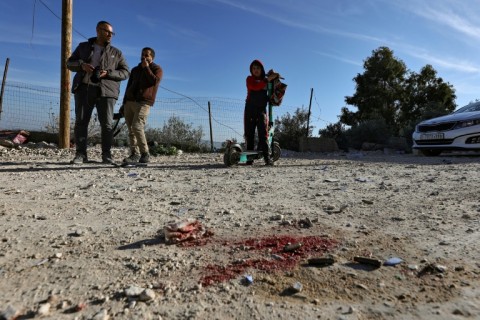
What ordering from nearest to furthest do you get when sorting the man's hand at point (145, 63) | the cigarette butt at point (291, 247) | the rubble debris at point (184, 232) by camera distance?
the cigarette butt at point (291, 247) < the rubble debris at point (184, 232) < the man's hand at point (145, 63)

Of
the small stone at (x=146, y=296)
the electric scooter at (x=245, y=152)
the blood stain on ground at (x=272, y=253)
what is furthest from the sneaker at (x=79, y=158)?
the small stone at (x=146, y=296)

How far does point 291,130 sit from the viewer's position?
1338cm

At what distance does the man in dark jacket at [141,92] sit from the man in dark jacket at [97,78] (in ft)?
0.65

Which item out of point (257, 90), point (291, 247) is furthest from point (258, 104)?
point (291, 247)

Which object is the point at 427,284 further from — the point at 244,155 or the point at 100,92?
the point at 100,92

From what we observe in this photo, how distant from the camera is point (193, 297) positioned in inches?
66.1

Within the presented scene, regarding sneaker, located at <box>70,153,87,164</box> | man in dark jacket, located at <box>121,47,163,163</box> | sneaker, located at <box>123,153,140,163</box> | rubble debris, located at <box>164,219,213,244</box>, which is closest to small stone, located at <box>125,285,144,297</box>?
rubble debris, located at <box>164,219,213,244</box>

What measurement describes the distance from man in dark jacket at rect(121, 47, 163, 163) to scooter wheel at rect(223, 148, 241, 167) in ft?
4.12

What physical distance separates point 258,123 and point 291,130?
7.30 m

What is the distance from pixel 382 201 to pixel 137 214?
201 centimetres

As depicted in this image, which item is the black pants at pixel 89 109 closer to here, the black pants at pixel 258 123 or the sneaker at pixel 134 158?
the sneaker at pixel 134 158

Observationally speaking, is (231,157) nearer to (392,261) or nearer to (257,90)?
(257,90)

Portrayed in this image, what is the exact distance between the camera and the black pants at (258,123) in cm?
622

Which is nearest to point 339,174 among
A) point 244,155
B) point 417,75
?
point 244,155
